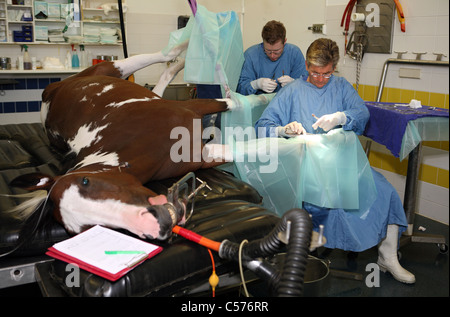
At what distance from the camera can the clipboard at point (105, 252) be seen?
4.08ft

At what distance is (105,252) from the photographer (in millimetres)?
1305

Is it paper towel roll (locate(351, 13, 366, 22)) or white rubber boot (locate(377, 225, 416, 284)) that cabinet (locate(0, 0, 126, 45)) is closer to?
paper towel roll (locate(351, 13, 366, 22))

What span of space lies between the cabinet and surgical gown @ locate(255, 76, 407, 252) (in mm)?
3112

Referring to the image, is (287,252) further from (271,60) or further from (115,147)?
(271,60)

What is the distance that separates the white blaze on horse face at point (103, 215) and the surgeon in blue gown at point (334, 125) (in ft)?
3.33

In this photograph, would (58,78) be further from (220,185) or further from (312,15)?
(220,185)

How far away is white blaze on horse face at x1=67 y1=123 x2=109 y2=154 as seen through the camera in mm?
→ 2152

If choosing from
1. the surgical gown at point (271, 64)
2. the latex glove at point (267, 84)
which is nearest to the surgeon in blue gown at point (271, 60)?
Result: the surgical gown at point (271, 64)

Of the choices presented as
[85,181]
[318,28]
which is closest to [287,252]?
[85,181]

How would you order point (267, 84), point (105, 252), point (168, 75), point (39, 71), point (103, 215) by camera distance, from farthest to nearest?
point (39, 71)
point (168, 75)
point (267, 84)
point (103, 215)
point (105, 252)

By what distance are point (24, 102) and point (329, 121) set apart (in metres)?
3.68

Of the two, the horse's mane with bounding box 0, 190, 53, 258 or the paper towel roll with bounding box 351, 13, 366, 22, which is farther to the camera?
the paper towel roll with bounding box 351, 13, 366, 22

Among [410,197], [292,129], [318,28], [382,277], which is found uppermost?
[318,28]

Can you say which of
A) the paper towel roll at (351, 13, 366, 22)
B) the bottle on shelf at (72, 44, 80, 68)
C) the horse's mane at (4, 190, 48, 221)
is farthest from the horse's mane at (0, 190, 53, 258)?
the bottle on shelf at (72, 44, 80, 68)
